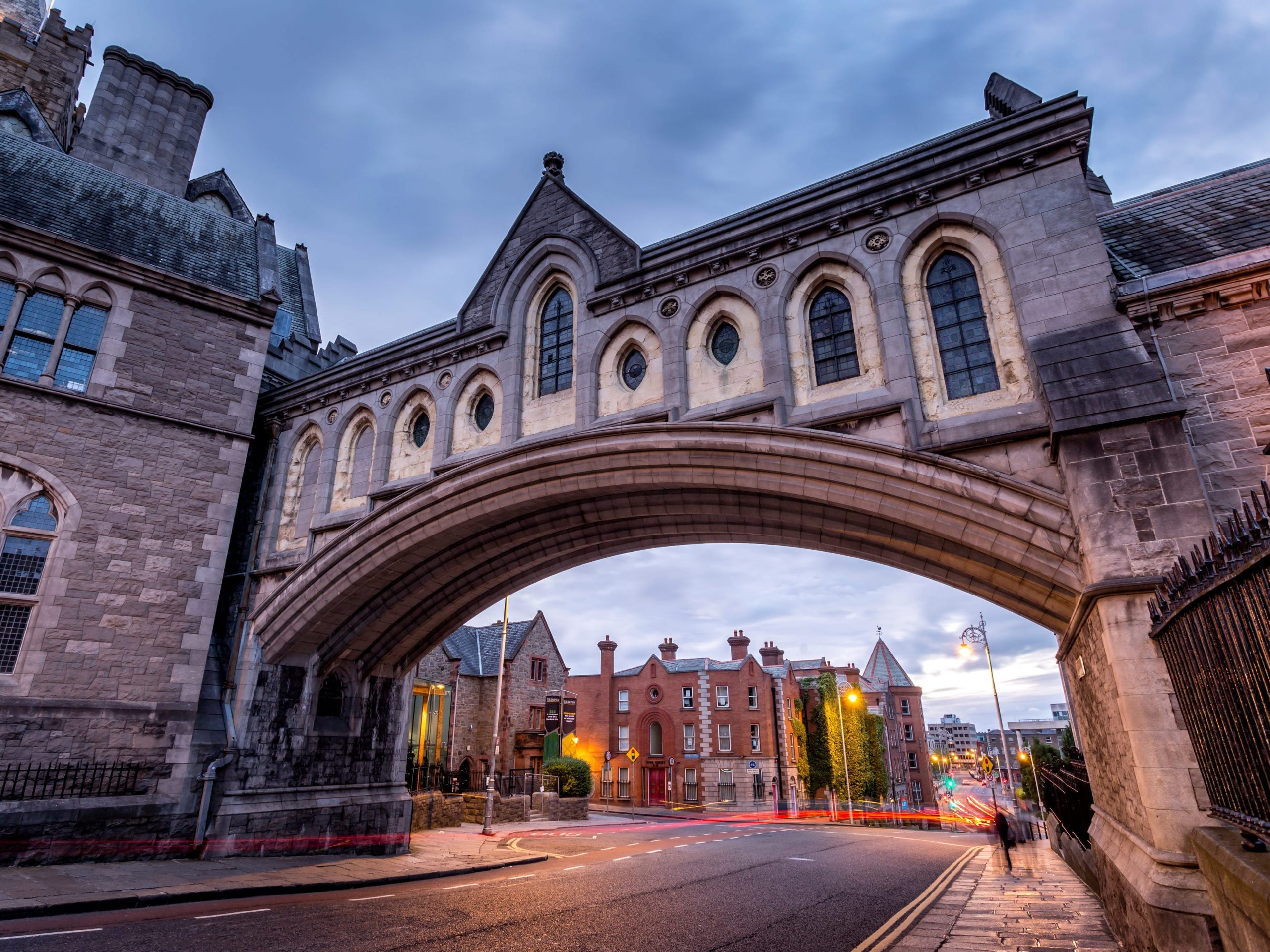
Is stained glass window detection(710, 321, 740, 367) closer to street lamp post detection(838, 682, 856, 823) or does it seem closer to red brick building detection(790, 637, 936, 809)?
street lamp post detection(838, 682, 856, 823)

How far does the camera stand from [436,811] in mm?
22406

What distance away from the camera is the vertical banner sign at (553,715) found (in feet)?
113

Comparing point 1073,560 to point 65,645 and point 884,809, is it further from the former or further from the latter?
point 884,809

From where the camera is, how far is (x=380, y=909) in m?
8.84

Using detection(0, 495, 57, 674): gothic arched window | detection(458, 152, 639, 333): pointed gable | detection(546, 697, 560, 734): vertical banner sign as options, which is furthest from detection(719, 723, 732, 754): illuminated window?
detection(0, 495, 57, 674): gothic arched window

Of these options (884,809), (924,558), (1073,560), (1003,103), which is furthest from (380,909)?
(884,809)

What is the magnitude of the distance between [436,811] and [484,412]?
51.2ft

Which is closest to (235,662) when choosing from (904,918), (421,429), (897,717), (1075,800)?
(421,429)

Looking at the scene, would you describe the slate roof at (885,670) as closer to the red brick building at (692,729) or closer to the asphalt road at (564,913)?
the red brick building at (692,729)

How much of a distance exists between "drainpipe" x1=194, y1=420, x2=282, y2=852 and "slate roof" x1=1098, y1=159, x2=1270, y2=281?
15.5 m

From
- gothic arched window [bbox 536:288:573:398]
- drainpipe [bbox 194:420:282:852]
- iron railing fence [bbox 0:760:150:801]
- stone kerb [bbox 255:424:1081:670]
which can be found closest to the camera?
stone kerb [bbox 255:424:1081:670]

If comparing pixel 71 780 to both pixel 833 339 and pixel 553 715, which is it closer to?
pixel 833 339

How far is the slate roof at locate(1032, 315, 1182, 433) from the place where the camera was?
6.80 m

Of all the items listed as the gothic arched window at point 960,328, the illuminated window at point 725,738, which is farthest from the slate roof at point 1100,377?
the illuminated window at point 725,738
